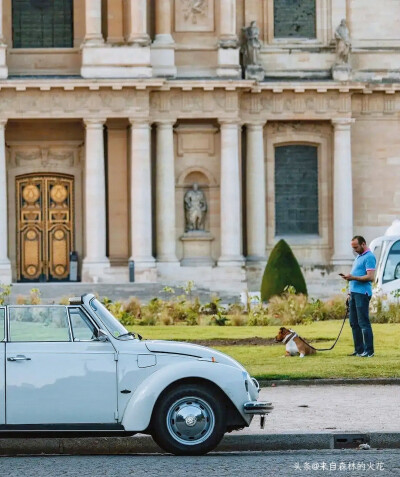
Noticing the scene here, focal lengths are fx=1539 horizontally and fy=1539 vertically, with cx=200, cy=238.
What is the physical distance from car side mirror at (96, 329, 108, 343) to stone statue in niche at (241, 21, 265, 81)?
115 feet

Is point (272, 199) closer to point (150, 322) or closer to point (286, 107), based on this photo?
point (286, 107)

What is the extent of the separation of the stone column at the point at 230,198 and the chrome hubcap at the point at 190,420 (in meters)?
34.4

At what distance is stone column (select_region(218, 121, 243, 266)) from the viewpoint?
4962cm

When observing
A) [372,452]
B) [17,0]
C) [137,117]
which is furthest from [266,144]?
[372,452]

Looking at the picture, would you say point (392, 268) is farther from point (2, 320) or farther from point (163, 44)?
point (2, 320)

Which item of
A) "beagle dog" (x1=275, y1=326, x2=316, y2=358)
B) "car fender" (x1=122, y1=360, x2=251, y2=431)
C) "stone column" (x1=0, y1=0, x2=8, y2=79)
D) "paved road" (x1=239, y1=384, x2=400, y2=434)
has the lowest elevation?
"paved road" (x1=239, y1=384, x2=400, y2=434)

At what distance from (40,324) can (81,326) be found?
41cm

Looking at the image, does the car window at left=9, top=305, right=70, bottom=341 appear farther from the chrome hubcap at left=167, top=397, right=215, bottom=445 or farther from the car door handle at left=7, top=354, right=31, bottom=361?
the chrome hubcap at left=167, top=397, right=215, bottom=445

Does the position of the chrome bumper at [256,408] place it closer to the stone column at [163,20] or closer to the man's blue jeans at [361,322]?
the man's blue jeans at [361,322]

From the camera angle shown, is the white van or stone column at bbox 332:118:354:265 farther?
stone column at bbox 332:118:354:265

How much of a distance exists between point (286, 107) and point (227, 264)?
5569mm

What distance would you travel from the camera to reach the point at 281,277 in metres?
43.3

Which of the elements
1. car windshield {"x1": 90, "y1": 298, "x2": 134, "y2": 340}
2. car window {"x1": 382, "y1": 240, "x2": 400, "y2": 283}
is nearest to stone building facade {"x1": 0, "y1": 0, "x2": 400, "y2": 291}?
car window {"x1": 382, "y1": 240, "x2": 400, "y2": 283}

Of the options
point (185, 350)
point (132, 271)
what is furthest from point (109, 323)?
point (132, 271)
